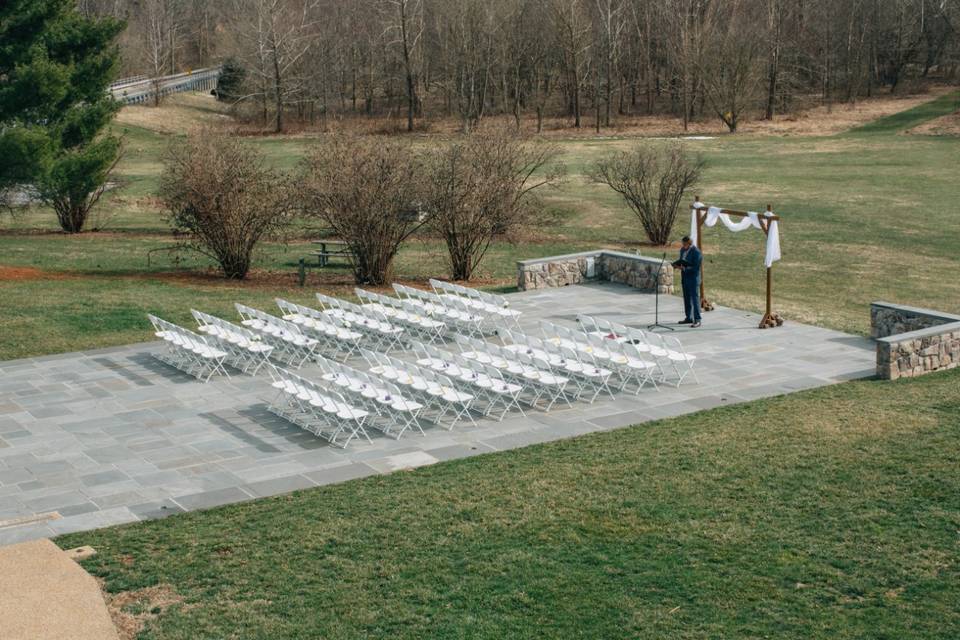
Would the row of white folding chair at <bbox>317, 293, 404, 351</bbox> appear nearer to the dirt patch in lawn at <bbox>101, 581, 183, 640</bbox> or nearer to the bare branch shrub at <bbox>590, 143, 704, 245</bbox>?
the dirt patch in lawn at <bbox>101, 581, 183, 640</bbox>

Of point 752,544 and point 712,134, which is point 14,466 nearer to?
point 752,544

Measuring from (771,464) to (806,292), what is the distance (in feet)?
38.5

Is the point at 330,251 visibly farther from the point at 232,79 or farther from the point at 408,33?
the point at 232,79

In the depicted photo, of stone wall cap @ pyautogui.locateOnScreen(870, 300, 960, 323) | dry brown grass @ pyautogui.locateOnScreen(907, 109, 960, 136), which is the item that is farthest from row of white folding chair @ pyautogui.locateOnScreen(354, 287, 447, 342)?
dry brown grass @ pyautogui.locateOnScreen(907, 109, 960, 136)

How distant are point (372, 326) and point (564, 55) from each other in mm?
53350

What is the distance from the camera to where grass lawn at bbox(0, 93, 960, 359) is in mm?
21469

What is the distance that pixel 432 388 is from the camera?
48.3ft

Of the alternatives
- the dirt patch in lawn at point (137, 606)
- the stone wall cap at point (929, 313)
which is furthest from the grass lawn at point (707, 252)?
the dirt patch in lawn at point (137, 606)

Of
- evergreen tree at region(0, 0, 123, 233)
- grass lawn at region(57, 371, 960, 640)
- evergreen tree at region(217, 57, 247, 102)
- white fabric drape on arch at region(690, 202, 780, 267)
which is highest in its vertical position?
evergreen tree at region(217, 57, 247, 102)

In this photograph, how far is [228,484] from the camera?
12.4m

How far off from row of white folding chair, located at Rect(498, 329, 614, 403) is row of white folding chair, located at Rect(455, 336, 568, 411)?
8 centimetres

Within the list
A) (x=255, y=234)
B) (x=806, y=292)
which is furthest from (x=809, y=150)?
(x=255, y=234)

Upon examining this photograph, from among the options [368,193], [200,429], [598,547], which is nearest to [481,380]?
[200,429]

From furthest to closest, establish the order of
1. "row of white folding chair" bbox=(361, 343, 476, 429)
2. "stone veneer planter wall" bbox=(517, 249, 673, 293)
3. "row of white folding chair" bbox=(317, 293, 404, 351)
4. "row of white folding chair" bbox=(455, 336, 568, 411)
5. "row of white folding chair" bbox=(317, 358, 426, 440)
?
"stone veneer planter wall" bbox=(517, 249, 673, 293), "row of white folding chair" bbox=(317, 293, 404, 351), "row of white folding chair" bbox=(455, 336, 568, 411), "row of white folding chair" bbox=(361, 343, 476, 429), "row of white folding chair" bbox=(317, 358, 426, 440)
